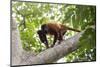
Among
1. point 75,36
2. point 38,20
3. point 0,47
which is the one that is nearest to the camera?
point 0,47

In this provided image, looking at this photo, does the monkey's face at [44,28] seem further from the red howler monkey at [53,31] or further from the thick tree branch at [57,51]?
the thick tree branch at [57,51]

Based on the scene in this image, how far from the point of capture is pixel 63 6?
8.57 ft

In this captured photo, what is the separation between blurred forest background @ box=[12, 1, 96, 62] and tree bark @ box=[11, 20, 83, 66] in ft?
0.16

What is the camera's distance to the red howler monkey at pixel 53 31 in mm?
2504

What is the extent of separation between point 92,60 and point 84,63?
122mm

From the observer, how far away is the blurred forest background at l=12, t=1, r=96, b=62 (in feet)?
7.94

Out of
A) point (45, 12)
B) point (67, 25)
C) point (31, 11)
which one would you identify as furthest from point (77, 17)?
point (31, 11)

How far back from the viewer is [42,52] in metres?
Answer: 2.50

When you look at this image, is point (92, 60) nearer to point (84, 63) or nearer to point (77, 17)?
point (84, 63)

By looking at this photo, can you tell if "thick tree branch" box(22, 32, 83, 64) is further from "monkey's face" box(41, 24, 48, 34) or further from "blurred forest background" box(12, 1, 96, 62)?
"monkey's face" box(41, 24, 48, 34)

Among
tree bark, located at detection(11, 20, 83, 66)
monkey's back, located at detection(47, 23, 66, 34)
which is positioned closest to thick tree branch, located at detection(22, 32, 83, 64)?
tree bark, located at detection(11, 20, 83, 66)

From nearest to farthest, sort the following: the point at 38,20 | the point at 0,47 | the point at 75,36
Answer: the point at 0,47 → the point at 38,20 → the point at 75,36

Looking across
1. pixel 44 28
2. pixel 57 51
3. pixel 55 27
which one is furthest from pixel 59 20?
pixel 57 51

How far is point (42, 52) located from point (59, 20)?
1.47 feet
